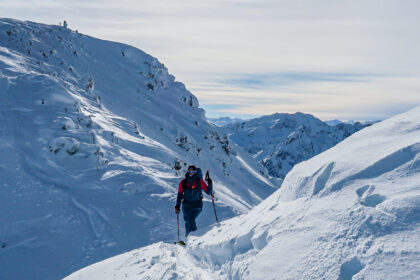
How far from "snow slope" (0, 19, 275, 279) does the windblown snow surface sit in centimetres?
238

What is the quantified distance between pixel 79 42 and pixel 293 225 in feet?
76.2

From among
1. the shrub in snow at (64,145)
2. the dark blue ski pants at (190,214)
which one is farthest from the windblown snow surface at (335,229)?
the shrub in snow at (64,145)

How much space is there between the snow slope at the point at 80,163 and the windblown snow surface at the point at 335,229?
2.38 m

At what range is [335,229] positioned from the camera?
12.6 ft

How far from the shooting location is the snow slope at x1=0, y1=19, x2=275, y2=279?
7.92 metres

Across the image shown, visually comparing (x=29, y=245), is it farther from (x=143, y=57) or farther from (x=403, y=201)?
(x=143, y=57)

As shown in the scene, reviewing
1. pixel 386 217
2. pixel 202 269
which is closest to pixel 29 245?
pixel 202 269

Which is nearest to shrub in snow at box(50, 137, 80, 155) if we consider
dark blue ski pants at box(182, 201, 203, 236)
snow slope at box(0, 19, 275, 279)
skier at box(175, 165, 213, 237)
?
snow slope at box(0, 19, 275, 279)

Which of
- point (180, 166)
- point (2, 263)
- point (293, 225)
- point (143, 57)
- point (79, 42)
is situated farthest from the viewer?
point (143, 57)

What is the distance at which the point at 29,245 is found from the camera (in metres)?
7.61

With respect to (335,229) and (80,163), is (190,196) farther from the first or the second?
(335,229)

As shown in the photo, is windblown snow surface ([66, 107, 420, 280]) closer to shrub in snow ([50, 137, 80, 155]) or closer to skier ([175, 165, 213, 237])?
skier ([175, 165, 213, 237])

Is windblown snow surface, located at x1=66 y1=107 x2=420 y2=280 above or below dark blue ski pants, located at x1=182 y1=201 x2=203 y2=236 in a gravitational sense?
above

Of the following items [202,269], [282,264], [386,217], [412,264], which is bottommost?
[202,269]
